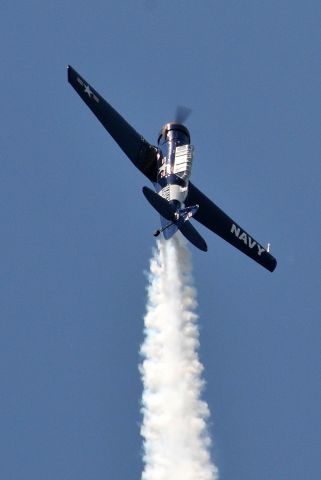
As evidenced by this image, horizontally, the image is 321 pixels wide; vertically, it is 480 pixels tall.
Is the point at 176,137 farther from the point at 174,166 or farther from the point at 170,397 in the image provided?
the point at 170,397

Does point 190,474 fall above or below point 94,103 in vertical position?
below

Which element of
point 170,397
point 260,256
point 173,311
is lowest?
point 170,397

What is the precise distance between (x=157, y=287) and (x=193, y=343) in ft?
8.44

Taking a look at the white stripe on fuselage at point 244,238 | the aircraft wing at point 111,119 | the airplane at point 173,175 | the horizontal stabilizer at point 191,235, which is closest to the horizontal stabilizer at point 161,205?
the airplane at point 173,175

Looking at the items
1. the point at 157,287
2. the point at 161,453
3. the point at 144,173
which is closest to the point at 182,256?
the point at 157,287

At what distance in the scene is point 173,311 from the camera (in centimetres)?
5088

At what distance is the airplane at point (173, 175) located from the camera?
49.2 m

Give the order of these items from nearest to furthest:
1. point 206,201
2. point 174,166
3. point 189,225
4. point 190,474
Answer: point 190,474
point 189,225
point 174,166
point 206,201

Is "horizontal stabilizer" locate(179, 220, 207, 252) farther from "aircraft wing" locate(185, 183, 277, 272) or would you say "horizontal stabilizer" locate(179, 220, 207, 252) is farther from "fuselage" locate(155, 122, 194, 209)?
"aircraft wing" locate(185, 183, 277, 272)

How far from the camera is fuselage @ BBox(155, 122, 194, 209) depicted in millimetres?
51281

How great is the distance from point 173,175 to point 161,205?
3808 millimetres

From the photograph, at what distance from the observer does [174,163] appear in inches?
2088

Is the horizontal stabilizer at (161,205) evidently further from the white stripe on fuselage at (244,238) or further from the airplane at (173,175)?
the white stripe on fuselage at (244,238)

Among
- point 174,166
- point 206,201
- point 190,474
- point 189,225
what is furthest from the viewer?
point 206,201
